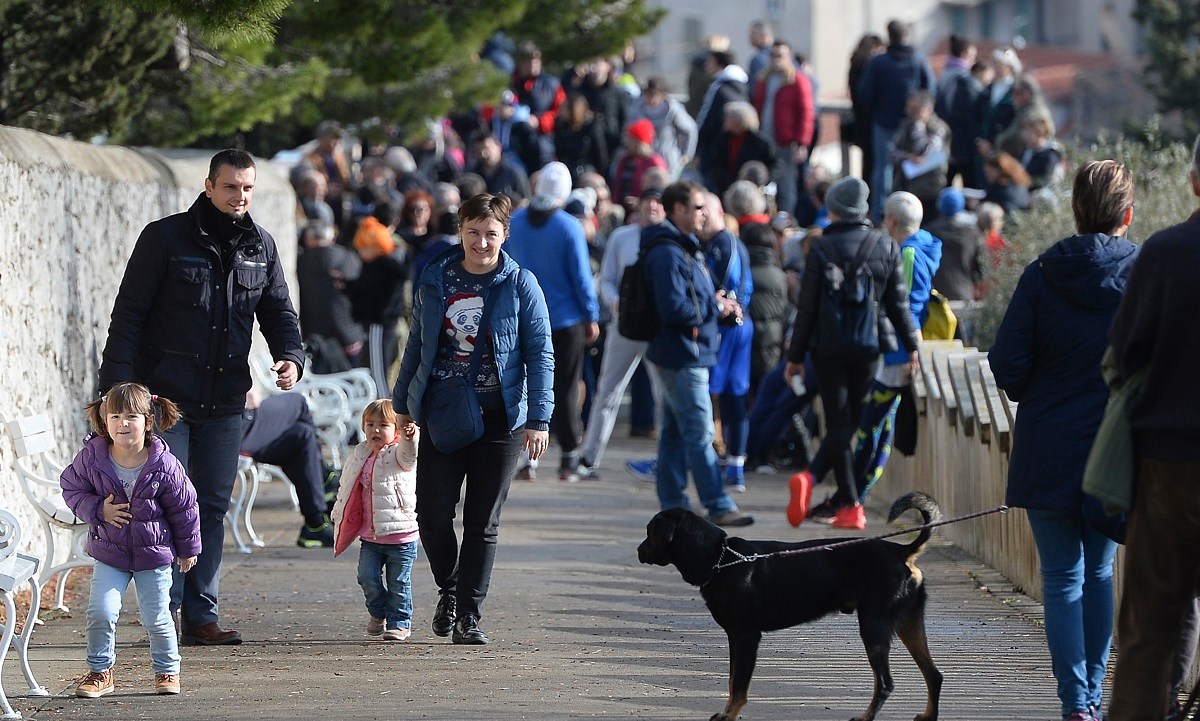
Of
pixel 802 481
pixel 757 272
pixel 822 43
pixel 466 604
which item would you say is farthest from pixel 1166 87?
pixel 822 43

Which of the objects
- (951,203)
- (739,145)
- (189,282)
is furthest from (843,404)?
(739,145)

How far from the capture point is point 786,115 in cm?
1958

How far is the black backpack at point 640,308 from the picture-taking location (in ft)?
33.9

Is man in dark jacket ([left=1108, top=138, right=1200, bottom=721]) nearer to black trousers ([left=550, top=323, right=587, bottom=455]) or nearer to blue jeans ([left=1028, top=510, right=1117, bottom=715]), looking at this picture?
blue jeans ([left=1028, top=510, right=1117, bottom=715])

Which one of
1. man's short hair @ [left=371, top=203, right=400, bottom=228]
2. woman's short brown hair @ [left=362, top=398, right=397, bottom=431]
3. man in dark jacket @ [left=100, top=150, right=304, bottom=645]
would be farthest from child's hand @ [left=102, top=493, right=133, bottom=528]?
man's short hair @ [left=371, top=203, right=400, bottom=228]

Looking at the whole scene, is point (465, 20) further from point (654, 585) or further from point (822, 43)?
point (822, 43)

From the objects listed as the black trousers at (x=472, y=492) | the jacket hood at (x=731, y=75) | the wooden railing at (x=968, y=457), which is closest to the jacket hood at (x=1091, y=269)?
the wooden railing at (x=968, y=457)

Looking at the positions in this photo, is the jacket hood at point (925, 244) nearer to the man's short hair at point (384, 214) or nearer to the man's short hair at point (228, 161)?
the man's short hair at point (228, 161)

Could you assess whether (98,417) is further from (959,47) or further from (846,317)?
(959,47)

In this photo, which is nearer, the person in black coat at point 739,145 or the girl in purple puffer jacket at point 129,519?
the girl in purple puffer jacket at point 129,519

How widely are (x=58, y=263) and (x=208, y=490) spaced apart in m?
2.19

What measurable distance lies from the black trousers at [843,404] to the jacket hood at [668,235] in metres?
0.98

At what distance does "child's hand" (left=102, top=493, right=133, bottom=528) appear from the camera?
643 centimetres

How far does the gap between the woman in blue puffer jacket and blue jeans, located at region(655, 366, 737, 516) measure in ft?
9.89
